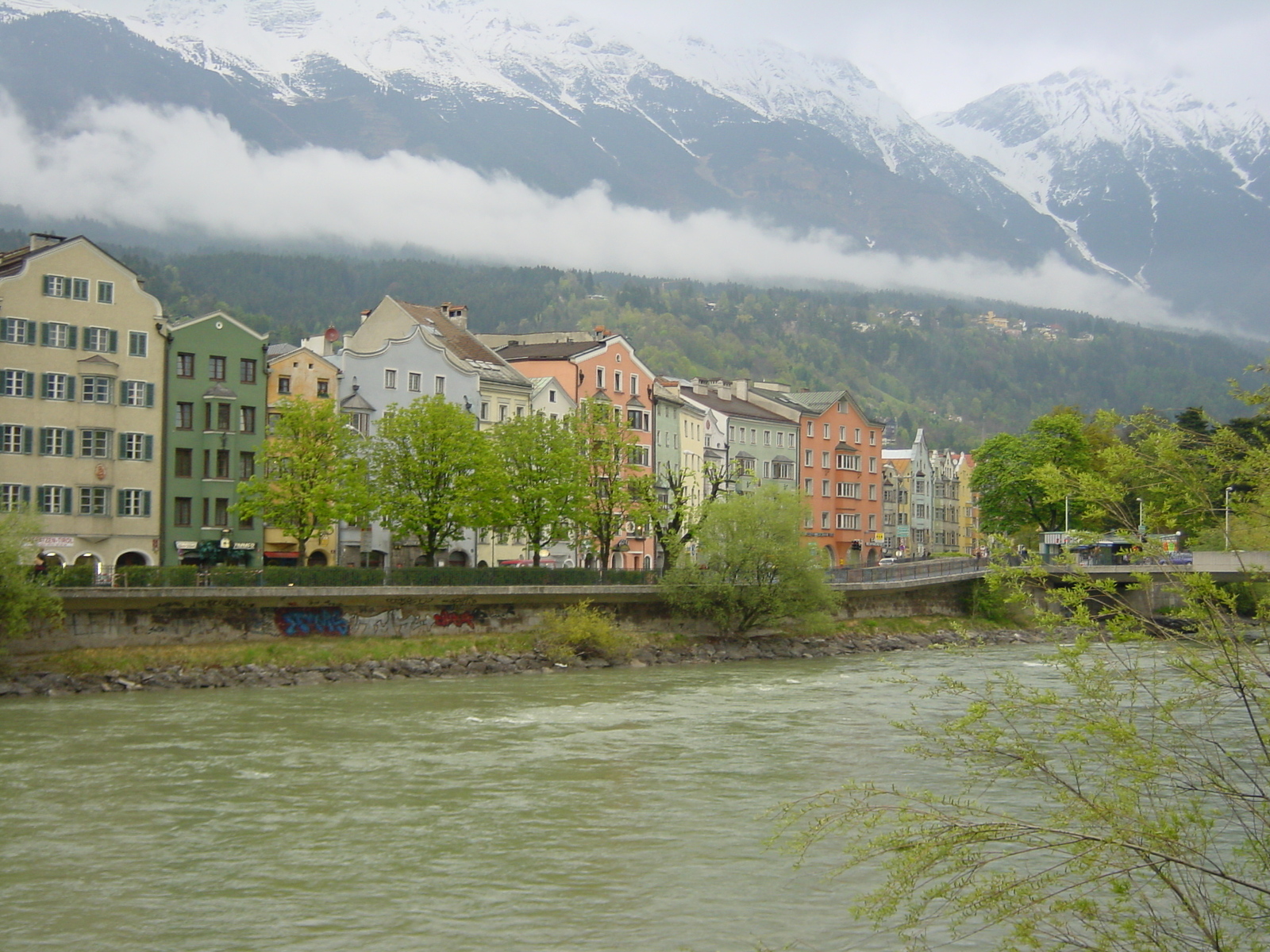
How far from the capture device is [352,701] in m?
49.7

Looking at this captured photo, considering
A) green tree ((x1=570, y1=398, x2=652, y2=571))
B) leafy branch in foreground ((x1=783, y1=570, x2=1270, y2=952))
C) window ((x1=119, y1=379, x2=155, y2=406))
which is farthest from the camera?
green tree ((x1=570, y1=398, x2=652, y2=571))

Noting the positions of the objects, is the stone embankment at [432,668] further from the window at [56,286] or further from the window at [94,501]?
the window at [56,286]

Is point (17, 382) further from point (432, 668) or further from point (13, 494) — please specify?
point (432, 668)

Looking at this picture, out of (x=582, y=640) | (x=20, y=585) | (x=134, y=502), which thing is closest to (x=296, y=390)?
(x=134, y=502)

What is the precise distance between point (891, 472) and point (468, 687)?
99.4m

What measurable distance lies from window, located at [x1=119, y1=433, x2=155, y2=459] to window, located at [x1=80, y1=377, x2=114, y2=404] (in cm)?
195

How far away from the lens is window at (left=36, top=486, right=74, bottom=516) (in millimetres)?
64688

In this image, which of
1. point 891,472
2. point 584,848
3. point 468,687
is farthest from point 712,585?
point 891,472

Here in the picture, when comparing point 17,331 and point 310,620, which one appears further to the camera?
point 17,331

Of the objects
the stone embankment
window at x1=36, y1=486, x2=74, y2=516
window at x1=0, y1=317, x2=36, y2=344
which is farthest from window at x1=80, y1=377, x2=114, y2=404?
the stone embankment

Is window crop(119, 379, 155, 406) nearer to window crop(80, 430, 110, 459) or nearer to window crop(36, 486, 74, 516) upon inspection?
window crop(80, 430, 110, 459)

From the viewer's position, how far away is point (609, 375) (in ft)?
312

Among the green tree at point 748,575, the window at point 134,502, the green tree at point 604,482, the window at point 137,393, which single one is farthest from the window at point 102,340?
the green tree at point 748,575

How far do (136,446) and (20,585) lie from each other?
19.1 meters
